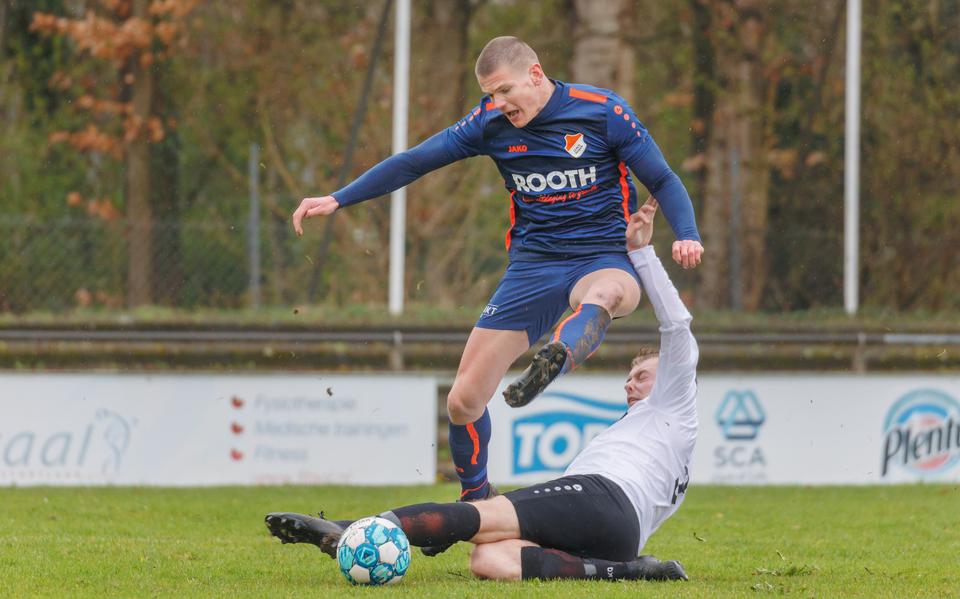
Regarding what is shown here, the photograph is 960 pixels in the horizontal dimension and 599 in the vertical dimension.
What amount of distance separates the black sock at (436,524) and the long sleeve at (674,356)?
1148 mm

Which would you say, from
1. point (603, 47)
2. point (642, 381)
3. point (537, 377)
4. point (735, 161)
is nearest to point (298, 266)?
point (603, 47)

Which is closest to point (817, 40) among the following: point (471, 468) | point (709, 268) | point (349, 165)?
point (709, 268)

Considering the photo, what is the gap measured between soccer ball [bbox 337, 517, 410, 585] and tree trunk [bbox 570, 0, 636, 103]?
31.1ft

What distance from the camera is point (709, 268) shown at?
43.7 ft

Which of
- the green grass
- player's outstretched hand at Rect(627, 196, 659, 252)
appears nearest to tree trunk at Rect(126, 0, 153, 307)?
the green grass

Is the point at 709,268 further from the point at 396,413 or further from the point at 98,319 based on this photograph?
the point at 98,319

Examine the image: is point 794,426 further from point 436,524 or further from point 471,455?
point 436,524

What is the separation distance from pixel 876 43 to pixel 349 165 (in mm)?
5104

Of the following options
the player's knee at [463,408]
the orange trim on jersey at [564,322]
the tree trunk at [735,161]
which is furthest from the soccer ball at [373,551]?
the tree trunk at [735,161]

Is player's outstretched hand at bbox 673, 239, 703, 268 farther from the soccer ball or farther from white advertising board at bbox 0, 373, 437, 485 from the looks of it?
white advertising board at bbox 0, 373, 437, 485

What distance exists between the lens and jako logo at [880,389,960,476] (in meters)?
12.0

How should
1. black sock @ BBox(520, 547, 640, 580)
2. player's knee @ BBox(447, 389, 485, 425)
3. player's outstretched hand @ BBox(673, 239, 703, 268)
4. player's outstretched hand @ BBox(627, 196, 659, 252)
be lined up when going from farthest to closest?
player's knee @ BBox(447, 389, 485, 425), player's outstretched hand @ BBox(627, 196, 659, 252), player's outstretched hand @ BBox(673, 239, 703, 268), black sock @ BBox(520, 547, 640, 580)

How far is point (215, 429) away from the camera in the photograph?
11570 mm

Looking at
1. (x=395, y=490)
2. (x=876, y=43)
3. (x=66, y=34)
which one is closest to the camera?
(x=395, y=490)
